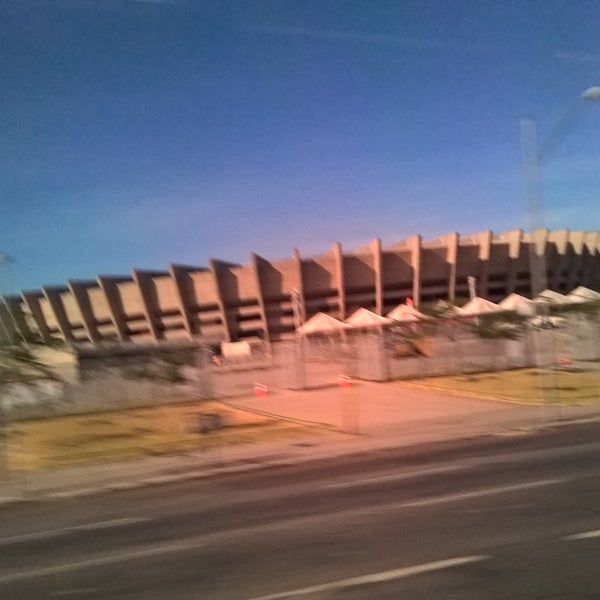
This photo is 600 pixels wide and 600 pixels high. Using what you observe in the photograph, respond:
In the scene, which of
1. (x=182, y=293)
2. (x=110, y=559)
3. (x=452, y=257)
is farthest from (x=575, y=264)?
(x=110, y=559)

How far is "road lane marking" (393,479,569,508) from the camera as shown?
9867mm

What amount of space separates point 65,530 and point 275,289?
52.1 metres

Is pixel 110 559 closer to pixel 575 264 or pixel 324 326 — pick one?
pixel 324 326

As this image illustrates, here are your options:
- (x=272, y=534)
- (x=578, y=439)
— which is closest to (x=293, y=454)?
(x=578, y=439)

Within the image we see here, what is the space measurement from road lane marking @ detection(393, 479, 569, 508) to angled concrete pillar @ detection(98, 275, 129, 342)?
177 ft

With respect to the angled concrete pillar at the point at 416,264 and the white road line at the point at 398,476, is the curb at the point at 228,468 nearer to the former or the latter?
the white road line at the point at 398,476

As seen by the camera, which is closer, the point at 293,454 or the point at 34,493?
the point at 34,493

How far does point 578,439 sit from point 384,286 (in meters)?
47.2

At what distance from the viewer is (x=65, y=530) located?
10.3 meters

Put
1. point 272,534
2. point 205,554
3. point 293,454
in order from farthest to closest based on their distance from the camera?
point 293,454, point 272,534, point 205,554

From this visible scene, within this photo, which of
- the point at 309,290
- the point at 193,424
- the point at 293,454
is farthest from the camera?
the point at 309,290

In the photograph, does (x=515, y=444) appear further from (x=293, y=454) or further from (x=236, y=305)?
(x=236, y=305)

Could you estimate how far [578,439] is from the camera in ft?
52.2

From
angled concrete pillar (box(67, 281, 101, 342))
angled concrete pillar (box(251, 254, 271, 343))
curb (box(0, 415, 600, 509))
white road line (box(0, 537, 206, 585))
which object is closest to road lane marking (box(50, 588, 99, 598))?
white road line (box(0, 537, 206, 585))
